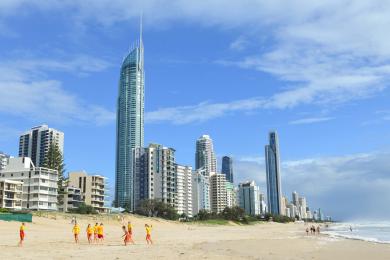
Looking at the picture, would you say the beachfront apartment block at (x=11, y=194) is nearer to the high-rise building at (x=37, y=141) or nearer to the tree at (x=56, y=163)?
the tree at (x=56, y=163)

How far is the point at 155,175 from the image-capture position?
17100cm

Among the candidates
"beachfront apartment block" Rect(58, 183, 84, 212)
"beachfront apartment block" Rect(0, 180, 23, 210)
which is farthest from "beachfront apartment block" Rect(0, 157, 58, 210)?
"beachfront apartment block" Rect(58, 183, 84, 212)

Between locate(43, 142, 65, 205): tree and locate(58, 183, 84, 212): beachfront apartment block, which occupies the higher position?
locate(43, 142, 65, 205): tree

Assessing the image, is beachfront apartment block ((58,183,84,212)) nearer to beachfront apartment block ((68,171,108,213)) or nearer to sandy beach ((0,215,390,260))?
beachfront apartment block ((68,171,108,213))

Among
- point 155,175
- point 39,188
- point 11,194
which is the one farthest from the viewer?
point 155,175

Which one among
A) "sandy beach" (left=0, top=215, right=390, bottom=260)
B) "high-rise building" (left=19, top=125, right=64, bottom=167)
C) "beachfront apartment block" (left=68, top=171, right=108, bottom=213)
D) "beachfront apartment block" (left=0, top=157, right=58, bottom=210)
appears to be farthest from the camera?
"high-rise building" (left=19, top=125, right=64, bottom=167)

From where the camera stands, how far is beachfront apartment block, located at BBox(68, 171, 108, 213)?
5527 inches

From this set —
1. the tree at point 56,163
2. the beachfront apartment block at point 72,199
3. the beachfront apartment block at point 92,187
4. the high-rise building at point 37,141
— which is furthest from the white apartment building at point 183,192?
the tree at point 56,163

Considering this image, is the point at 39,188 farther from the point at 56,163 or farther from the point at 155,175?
the point at 155,175

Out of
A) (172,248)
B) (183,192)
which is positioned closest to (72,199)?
(183,192)

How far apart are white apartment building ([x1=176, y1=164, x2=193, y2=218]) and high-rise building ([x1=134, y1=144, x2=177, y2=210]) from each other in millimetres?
9139

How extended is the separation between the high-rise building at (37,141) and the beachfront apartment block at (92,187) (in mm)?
45083

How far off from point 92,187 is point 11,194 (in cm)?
3705

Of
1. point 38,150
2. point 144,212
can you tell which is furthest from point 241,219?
point 38,150
